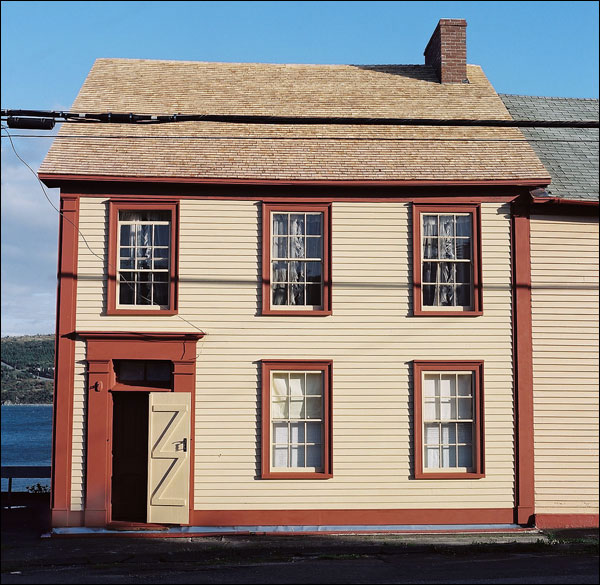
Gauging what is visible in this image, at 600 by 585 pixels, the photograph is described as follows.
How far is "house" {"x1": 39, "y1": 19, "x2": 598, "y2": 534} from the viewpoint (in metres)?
13.5

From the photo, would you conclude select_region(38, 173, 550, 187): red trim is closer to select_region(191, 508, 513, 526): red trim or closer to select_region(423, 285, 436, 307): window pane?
select_region(423, 285, 436, 307): window pane

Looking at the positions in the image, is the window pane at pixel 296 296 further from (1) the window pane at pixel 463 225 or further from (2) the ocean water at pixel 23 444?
(2) the ocean water at pixel 23 444

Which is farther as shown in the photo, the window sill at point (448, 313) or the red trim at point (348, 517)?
the window sill at point (448, 313)

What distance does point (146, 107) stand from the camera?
15.6 m

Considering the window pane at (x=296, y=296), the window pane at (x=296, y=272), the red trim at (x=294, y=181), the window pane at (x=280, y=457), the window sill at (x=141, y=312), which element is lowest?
the window pane at (x=280, y=457)

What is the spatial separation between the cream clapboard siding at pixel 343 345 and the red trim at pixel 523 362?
0.15m

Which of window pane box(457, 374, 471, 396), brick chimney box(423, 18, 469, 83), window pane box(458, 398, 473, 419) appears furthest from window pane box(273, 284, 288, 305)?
brick chimney box(423, 18, 469, 83)

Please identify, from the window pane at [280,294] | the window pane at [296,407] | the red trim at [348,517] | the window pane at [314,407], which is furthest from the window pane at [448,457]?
the window pane at [280,294]

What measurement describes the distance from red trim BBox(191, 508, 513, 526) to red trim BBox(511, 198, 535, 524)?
1.55 ft

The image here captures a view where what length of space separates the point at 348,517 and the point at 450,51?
10.7 metres

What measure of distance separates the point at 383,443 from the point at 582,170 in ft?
22.9

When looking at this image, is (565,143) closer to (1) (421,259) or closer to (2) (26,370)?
(1) (421,259)

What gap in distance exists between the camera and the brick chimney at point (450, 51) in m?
17.2

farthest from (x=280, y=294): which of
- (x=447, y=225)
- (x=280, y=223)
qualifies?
(x=447, y=225)
